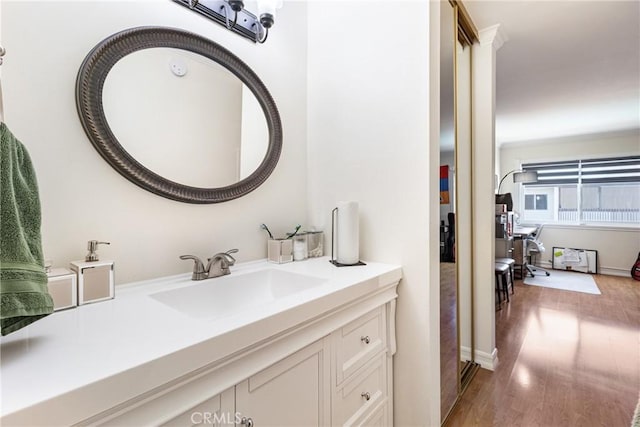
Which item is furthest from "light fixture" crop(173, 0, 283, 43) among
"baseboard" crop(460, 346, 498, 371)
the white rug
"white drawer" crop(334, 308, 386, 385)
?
the white rug

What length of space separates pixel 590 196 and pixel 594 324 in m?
3.63

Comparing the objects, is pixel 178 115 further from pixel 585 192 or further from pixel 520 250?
pixel 585 192

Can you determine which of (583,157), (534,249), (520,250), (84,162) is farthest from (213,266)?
(583,157)

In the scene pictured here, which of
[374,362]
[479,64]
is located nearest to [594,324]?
[479,64]

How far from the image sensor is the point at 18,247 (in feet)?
2.03

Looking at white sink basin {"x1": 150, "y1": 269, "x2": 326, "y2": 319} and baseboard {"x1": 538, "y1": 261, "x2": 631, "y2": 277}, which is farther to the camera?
baseboard {"x1": 538, "y1": 261, "x2": 631, "y2": 277}

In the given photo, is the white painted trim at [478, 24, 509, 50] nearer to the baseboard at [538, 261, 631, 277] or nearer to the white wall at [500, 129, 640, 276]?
the white wall at [500, 129, 640, 276]

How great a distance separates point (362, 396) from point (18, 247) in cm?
120

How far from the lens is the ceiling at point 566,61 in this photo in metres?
2.02

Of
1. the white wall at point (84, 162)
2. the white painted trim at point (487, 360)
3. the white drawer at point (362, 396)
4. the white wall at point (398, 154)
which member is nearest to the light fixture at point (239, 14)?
the white wall at point (84, 162)

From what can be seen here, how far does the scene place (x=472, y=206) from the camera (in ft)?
7.20

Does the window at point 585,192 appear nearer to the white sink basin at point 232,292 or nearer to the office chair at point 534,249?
the office chair at point 534,249

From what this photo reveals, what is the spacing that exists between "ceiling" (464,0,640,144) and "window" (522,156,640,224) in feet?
2.69

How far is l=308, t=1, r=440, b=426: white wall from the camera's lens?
1339 millimetres
